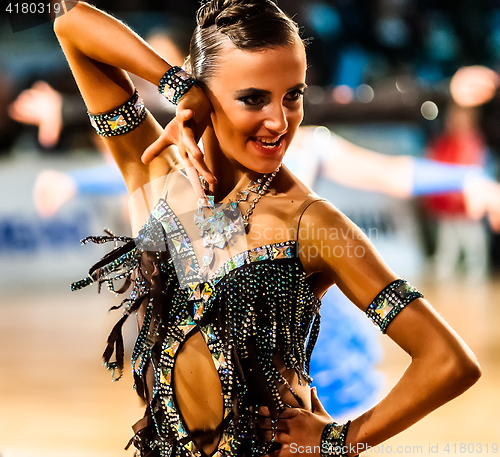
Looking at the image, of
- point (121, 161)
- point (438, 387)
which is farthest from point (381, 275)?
point (121, 161)

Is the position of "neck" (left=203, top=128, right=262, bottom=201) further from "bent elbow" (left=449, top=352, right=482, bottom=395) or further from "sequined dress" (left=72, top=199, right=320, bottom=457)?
"bent elbow" (left=449, top=352, right=482, bottom=395)

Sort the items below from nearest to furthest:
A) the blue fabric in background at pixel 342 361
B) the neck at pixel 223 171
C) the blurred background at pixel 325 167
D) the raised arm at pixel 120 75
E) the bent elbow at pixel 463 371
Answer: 1. the bent elbow at pixel 463 371
2. the raised arm at pixel 120 75
3. the neck at pixel 223 171
4. the blue fabric in background at pixel 342 361
5. the blurred background at pixel 325 167

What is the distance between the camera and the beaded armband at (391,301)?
1.07 meters

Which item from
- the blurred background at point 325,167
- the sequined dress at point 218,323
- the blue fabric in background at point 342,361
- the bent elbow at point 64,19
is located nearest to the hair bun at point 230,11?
the bent elbow at point 64,19

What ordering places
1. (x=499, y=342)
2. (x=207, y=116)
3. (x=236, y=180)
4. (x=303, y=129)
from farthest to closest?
(x=499, y=342) → (x=303, y=129) → (x=236, y=180) → (x=207, y=116)

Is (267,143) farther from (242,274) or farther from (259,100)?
(242,274)

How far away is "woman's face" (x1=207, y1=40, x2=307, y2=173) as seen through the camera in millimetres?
1141

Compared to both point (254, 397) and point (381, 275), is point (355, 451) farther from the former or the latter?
point (381, 275)

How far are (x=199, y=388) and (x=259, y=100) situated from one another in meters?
0.55

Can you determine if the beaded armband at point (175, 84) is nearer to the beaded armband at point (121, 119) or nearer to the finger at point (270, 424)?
the beaded armband at point (121, 119)

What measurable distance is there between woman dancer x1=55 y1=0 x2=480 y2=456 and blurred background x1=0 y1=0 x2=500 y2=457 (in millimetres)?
2171

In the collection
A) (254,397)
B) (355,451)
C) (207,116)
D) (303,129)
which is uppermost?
(303,129)

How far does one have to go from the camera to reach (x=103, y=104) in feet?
4.27

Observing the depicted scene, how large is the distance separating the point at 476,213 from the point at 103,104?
5301mm
